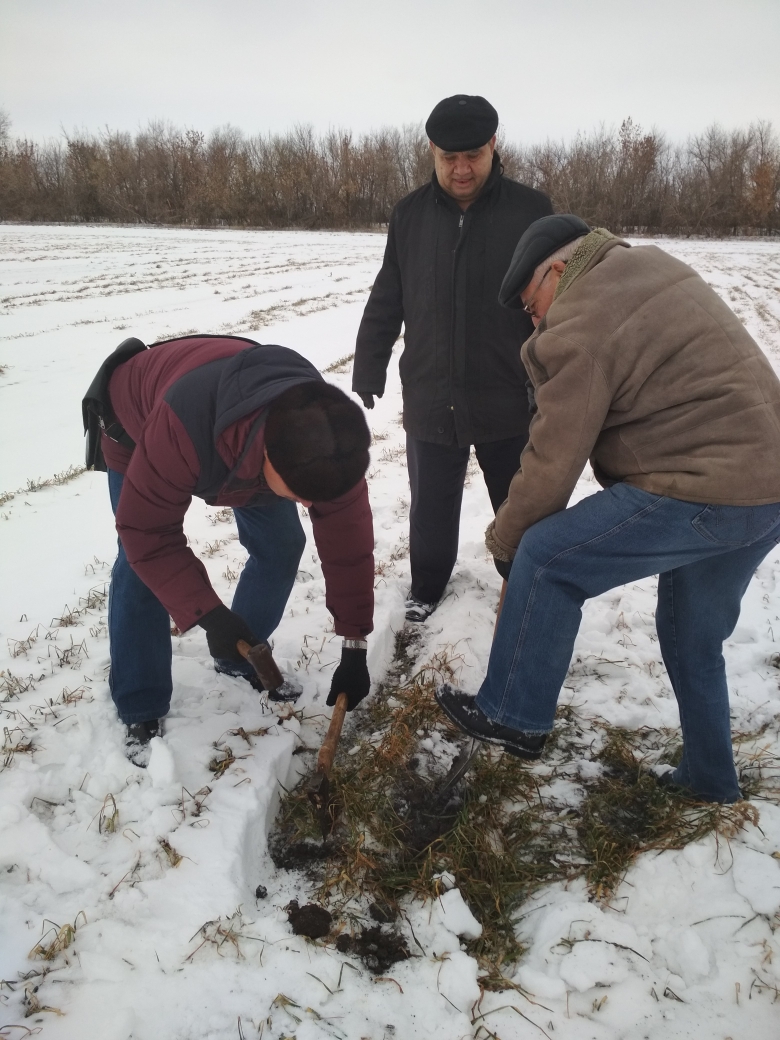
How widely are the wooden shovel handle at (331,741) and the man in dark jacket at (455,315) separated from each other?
1.13 metres

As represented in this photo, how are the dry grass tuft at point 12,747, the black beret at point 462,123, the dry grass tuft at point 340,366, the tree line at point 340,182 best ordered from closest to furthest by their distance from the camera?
the dry grass tuft at point 12,747
the black beret at point 462,123
the dry grass tuft at point 340,366
the tree line at point 340,182

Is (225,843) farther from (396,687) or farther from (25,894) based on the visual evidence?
(396,687)

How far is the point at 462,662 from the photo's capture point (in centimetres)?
283

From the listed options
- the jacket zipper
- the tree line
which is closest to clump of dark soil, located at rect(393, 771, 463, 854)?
the jacket zipper

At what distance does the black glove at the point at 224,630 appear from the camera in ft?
6.54

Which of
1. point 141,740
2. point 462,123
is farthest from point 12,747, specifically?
point 462,123

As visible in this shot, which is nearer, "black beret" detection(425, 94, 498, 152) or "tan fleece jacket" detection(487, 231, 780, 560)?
"tan fleece jacket" detection(487, 231, 780, 560)

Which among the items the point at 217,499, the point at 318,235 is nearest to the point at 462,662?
the point at 217,499

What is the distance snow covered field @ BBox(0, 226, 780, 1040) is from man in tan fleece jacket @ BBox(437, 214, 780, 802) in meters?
0.52

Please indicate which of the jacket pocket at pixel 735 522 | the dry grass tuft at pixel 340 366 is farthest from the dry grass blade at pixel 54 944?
the dry grass tuft at pixel 340 366

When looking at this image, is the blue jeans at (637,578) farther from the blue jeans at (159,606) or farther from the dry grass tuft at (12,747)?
the dry grass tuft at (12,747)

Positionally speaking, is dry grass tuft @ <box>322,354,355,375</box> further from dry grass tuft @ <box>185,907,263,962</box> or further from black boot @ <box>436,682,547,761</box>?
dry grass tuft @ <box>185,907,263,962</box>

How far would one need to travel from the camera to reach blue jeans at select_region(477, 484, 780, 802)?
64.2 inches

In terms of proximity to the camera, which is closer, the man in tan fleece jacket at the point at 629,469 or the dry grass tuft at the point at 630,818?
the man in tan fleece jacket at the point at 629,469
